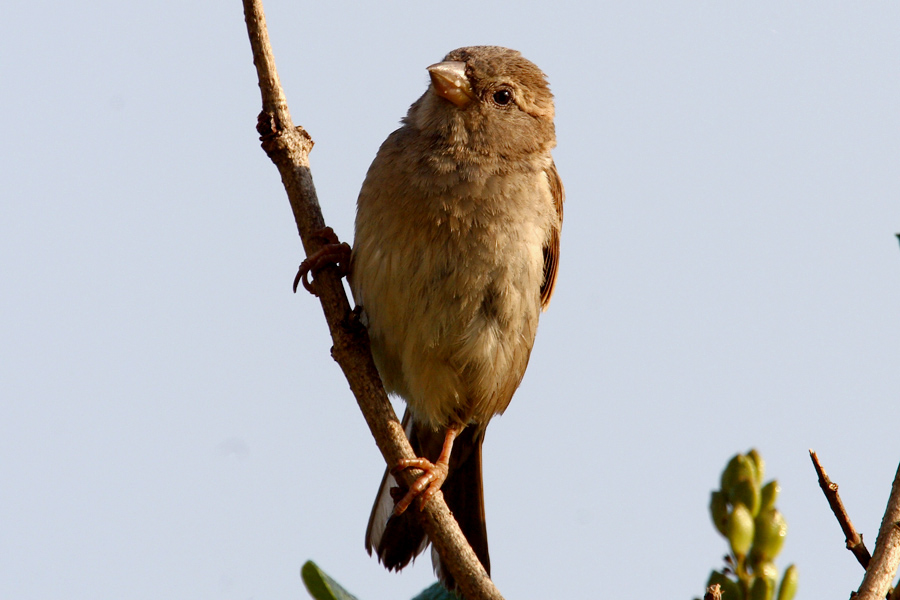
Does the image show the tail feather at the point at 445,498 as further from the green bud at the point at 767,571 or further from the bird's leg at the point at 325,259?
the green bud at the point at 767,571

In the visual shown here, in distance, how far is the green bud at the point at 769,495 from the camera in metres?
1.56

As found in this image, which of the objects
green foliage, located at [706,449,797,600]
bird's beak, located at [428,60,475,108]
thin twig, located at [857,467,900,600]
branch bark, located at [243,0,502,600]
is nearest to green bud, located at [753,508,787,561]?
green foliage, located at [706,449,797,600]

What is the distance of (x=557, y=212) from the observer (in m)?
Result: 4.41

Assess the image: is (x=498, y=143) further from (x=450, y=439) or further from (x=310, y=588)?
(x=310, y=588)

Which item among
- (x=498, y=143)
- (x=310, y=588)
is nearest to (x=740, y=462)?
(x=310, y=588)

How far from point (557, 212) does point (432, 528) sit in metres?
1.74

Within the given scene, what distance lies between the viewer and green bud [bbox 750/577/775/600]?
1.50m

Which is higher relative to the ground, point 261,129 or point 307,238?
point 261,129

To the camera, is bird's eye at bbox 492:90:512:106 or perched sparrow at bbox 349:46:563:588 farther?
bird's eye at bbox 492:90:512:106

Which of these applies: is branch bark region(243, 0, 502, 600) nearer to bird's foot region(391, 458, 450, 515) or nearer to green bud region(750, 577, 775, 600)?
bird's foot region(391, 458, 450, 515)

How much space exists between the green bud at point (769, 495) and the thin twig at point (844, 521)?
1.47 ft

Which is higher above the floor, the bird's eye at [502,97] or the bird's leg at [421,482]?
the bird's eye at [502,97]

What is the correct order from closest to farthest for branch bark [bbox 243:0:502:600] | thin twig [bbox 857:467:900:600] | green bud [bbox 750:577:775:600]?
green bud [bbox 750:577:775:600]
thin twig [bbox 857:467:900:600]
branch bark [bbox 243:0:502:600]

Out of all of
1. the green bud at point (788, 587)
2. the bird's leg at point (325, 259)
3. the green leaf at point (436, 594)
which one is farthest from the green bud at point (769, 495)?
the bird's leg at point (325, 259)
